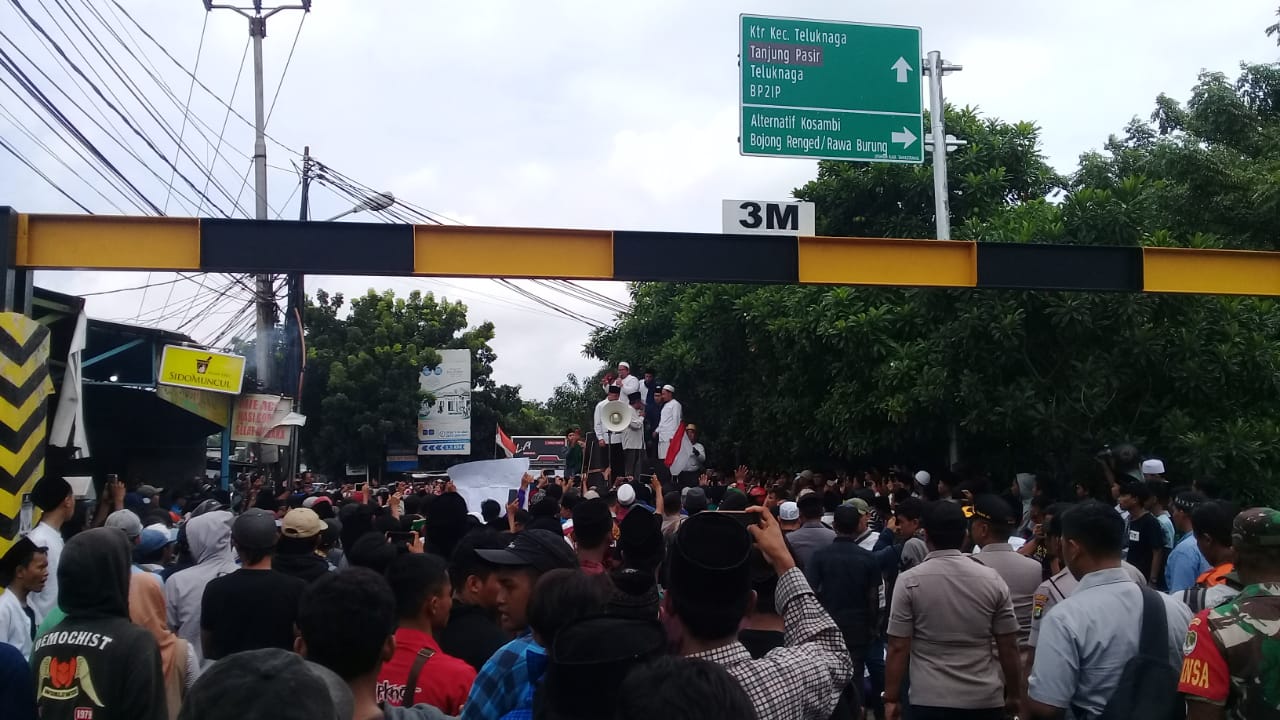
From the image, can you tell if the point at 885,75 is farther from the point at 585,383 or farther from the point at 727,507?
the point at 585,383

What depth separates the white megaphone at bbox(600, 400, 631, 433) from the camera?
584 inches

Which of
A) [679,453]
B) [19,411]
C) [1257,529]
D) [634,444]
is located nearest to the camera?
[1257,529]

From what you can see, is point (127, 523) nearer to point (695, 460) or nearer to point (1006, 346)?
point (695, 460)

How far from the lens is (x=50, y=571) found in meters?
6.00

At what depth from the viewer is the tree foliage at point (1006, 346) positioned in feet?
43.3

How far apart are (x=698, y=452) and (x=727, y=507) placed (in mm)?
8826

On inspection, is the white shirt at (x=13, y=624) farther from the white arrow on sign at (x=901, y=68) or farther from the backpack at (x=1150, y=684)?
the white arrow on sign at (x=901, y=68)

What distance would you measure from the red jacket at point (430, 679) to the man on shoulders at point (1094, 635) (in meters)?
2.25

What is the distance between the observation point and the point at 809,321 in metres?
16.5

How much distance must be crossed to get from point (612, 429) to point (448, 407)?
1153 inches

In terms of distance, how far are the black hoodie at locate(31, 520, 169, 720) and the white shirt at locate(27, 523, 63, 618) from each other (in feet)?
6.92

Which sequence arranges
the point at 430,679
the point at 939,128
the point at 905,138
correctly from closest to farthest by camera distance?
the point at 430,679, the point at 905,138, the point at 939,128

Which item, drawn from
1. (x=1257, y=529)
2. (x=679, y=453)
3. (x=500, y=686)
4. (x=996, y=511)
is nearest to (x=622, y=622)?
(x=500, y=686)

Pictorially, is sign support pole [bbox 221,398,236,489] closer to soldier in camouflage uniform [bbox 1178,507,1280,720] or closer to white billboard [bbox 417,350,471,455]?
soldier in camouflage uniform [bbox 1178,507,1280,720]
